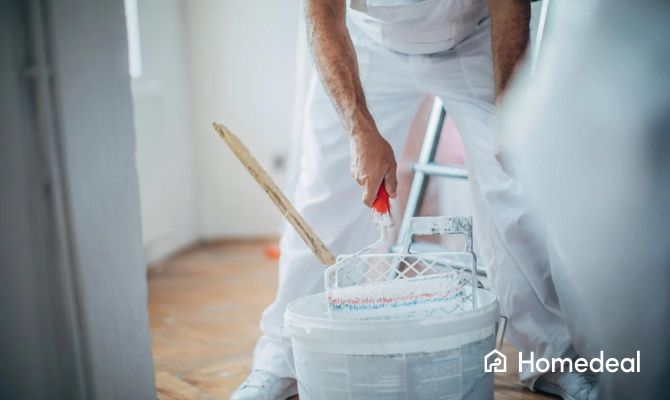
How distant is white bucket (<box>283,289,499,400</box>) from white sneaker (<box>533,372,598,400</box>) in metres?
0.32

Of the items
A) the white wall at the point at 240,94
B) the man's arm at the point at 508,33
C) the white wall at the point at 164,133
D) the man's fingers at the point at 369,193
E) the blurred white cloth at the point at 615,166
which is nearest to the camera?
the blurred white cloth at the point at 615,166

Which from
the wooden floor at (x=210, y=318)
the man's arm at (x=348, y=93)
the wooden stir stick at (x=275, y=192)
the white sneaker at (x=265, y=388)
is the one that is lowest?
the wooden floor at (x=210, y=318)

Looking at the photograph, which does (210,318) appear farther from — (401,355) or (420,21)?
(401,355)

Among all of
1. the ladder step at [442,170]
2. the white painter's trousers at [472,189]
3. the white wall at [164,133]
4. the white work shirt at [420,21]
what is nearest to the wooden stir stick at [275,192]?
the white painter's trousers at [472,189]

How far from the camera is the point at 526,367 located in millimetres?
1516

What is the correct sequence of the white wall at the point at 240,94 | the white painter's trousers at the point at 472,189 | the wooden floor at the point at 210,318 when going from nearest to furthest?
the white painter's trousers at the point at 472,189 → the wooden floor at the point at 210,318 → the white wall at the point at 240,94

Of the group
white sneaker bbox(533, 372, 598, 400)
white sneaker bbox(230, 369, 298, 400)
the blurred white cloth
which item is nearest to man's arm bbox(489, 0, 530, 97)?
the blurred white cloth

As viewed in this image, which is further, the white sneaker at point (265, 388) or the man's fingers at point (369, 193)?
the white sneaker at point (265, 388)

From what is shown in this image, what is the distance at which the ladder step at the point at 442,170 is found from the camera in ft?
6.02

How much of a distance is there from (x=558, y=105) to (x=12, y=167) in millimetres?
697

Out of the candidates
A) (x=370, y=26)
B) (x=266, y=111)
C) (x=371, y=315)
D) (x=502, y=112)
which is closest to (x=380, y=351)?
(x=371, y=315)

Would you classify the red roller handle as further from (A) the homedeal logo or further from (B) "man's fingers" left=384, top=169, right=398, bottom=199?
(A) the homedeal logo

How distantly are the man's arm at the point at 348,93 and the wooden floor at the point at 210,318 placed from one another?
20.2 inches

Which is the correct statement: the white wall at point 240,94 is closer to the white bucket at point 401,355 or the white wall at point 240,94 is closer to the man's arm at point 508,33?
the man's arm at point 508,33
